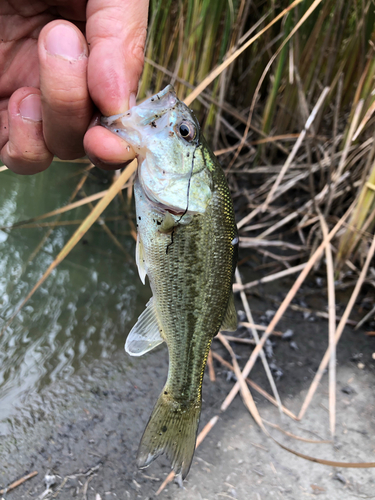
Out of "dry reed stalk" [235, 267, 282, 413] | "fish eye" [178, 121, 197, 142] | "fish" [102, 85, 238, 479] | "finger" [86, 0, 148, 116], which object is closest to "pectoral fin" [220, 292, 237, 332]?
"fish" [102, 85, 238, 479]

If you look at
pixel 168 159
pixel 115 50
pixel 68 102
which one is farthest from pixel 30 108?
pixel 168 159

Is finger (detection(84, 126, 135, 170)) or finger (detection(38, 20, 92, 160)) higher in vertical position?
finger (detection(38, 20, 92, 160))

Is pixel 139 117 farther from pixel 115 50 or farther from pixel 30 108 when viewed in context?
pixel 30 108

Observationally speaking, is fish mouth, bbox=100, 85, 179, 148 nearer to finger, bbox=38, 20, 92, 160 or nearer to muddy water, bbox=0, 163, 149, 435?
finger, bbox=38, 20, 92, 160

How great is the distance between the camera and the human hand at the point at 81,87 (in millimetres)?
1235

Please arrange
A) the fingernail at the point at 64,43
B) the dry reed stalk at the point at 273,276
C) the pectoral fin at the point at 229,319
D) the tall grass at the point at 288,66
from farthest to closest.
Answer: the dry reed stalk at the point at 273,276 < the tall grass at the point at 288,66 < the pectoral fin at the point at 229,319 < the fingernail at the point at 64,43

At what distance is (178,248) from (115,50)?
2.33ft

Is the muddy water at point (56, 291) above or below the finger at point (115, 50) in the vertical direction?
below

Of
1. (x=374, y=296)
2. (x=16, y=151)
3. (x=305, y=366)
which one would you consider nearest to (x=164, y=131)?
(x=16, y=151)

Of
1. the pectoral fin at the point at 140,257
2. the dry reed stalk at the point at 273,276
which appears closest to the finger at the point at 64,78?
the pectoral fin at the point at 140,257

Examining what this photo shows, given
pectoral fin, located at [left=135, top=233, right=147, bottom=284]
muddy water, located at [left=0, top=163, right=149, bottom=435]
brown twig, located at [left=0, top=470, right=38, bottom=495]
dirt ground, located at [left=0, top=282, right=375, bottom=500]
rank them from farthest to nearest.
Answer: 1. muddy water, located at [left=0, top=163, right=149, bottom=435]
2. dirt ground, located at [left=0, top=282, right=375, bottom=500]
3. brown twig, located at [left=0, top=470, right=38, bottom=495]
4. pectoral fin, located at [left=135, top=233, right=147, bottom=284]

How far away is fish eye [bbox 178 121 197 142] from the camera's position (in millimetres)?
1395

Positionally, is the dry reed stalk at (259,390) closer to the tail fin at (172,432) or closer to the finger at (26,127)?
the tail fin at (172,432)

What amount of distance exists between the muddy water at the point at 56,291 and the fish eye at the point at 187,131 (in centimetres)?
149
